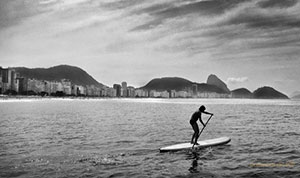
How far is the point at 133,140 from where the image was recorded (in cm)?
2395

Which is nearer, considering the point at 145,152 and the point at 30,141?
the point at 145,152

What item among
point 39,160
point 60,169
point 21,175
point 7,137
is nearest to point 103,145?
point 39,160

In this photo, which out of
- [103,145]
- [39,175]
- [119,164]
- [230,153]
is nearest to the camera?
[39,175]

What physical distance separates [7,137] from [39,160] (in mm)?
11619

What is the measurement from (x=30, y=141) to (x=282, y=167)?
20.0 m

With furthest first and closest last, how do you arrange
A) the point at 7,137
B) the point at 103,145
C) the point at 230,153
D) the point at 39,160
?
the point at 7,137 → the point at 103,145 → the point at 230,153 → the point at 39,160

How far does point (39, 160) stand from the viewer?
16031mm

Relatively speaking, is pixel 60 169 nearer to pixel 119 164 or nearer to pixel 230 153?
pixel 119 164

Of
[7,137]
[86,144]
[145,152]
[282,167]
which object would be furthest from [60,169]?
[7,137]

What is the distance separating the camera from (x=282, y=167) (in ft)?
47.9

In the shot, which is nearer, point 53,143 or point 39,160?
point 39,160

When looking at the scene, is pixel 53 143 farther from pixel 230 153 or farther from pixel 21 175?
pixel 230 153

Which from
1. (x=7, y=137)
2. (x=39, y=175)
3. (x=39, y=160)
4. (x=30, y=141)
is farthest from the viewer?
(x=7, y=137)

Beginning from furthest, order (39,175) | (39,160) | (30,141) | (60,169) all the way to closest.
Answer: (30,141) → (39,160) → (60,169) → (39,175)
